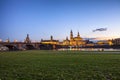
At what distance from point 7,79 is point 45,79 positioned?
2.83 meters

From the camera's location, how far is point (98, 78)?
16.7 metres

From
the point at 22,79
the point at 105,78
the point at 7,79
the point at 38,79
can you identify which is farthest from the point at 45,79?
the point at 105,78

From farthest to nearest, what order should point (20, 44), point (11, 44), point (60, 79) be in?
1. point (20, 44)
2. point (11, 44)
3. point (60, 79)

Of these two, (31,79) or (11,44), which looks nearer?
(31,79)

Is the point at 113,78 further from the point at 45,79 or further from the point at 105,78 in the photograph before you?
the point at 45,79

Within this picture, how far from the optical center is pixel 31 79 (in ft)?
54.4

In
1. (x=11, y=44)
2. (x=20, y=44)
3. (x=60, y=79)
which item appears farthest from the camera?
(x=20, y=44)

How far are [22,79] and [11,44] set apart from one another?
6301 inches

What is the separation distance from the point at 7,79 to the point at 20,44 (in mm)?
170591

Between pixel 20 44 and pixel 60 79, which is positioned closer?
pixel 60 79

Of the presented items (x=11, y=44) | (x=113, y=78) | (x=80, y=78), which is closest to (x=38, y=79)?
(x=80, y=78)

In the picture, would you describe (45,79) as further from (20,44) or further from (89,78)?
(20,44)

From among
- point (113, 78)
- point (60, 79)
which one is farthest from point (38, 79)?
point (113, 78)

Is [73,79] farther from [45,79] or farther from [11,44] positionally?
[11,44]
